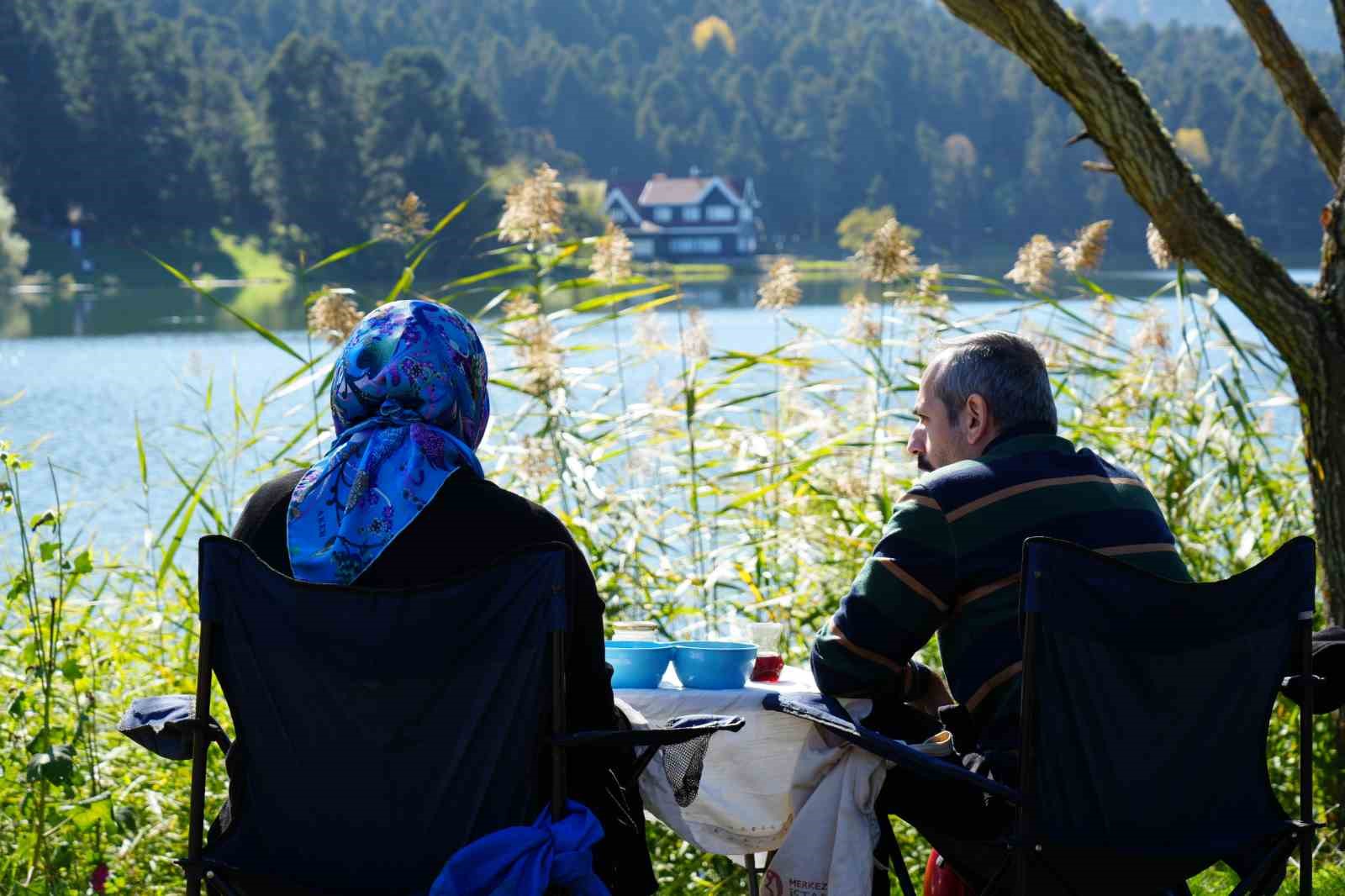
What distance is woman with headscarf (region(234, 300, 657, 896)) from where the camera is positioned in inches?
69.9

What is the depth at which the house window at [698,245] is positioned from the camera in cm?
5516

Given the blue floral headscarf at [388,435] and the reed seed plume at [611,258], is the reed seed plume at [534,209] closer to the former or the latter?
the reed seed plume at [611,258]

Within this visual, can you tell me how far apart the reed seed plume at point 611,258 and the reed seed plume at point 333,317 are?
0.63 meters

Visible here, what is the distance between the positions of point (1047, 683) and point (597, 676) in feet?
1.69

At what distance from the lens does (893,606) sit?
1.93 meters

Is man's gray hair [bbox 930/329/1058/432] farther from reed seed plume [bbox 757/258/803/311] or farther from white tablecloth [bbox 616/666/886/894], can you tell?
reed seed plume [bbox 757/258/803/311]

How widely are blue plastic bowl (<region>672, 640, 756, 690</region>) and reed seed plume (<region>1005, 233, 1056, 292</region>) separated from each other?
2310 millimetres

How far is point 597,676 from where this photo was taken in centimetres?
181

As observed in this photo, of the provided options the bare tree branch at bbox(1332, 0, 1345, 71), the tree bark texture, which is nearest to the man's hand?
the tree bark texture

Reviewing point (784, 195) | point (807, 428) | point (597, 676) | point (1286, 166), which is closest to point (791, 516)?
point (807, 428)

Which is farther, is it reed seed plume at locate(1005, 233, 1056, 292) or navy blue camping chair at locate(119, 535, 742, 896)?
reed seed plume at locate(1005, 233, 1056, 292)

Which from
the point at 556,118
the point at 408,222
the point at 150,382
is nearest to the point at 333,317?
the point at 408,222

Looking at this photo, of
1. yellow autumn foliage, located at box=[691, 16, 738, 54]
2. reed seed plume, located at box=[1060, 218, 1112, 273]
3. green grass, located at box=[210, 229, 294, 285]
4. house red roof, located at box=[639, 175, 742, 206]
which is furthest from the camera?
yellow autumn foliage, located at box=[691, 16, 738, 54]

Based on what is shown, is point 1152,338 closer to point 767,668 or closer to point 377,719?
point 767,668
